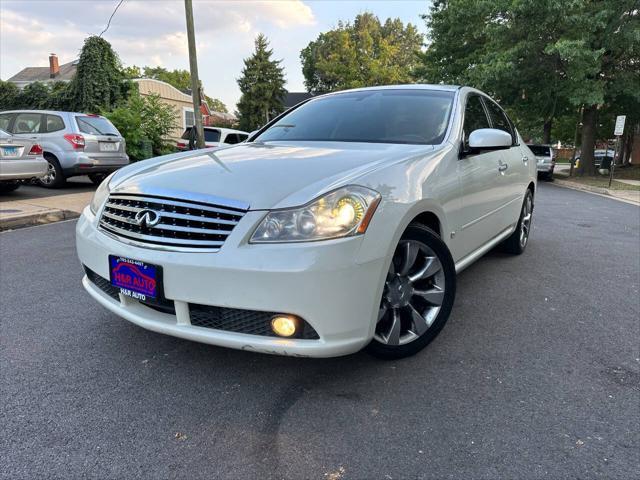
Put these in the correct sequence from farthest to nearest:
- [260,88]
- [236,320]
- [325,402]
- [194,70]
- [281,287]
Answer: [260,88], [194,70], [325,402], [236,320], [281,287]

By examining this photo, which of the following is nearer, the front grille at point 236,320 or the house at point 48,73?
the front grille at point 236,320

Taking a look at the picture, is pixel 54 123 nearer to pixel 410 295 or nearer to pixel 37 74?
pixel 410 295

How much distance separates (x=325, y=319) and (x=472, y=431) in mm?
797

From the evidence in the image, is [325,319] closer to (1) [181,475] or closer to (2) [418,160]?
(1) [181,475]

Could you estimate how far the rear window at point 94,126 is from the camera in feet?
32.7

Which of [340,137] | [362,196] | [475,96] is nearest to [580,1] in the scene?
[475,96]

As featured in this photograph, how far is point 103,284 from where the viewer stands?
8.87ft

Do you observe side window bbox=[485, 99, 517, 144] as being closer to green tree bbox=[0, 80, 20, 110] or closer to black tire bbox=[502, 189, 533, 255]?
black tire bbox=[502, 189, 533, 255]

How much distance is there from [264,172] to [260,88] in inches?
1950

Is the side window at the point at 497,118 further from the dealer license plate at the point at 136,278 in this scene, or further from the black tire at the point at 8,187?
the black tire at the point at 8,187

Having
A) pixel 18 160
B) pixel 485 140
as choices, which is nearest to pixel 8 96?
pixel 18 160

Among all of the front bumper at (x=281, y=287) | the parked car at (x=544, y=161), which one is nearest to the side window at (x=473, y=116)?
the front bumper at (x=281, y=287)

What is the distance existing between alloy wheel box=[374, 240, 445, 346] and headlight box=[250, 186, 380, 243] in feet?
1.42

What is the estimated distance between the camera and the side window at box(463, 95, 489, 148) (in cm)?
349
